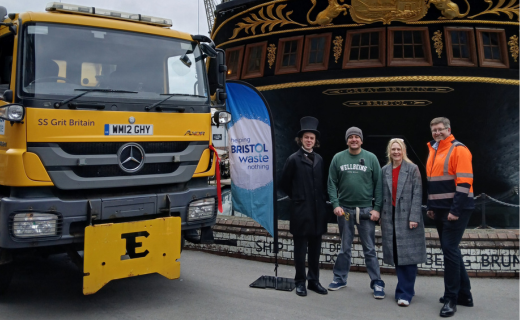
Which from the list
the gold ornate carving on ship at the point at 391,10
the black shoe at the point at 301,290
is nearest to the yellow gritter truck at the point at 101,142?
the black shoe at the point at 301,290

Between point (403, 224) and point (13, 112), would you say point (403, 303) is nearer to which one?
point (403, 224)

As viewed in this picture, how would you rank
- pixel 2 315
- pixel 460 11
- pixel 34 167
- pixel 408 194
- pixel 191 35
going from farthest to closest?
1. pixel 460 11
2. pixel 191 35
3. pixel 408 194
4. pixel 2 315
5. pixel 34 167

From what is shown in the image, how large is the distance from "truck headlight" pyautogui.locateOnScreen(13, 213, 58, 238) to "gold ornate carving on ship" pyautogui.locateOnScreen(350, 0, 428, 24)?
6.59m

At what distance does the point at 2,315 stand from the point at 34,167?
4.91 feet

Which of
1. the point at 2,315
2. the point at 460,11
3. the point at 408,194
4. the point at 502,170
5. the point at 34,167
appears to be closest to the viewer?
the point at 34,167

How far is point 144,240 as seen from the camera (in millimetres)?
4539

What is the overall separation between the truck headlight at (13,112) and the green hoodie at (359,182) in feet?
10.5

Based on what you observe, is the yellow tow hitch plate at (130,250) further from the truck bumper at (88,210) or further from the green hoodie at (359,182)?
the green hoodie at (359,182)

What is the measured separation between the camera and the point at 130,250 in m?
4.61

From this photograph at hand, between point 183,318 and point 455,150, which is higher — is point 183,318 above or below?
below

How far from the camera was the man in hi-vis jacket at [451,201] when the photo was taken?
14.6 ft

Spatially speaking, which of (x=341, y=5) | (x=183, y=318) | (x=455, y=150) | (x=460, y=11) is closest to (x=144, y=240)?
(x=183, y=318)

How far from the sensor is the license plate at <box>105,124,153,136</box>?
448cm

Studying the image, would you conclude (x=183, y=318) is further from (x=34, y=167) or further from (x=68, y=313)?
(x=34, y=167)
